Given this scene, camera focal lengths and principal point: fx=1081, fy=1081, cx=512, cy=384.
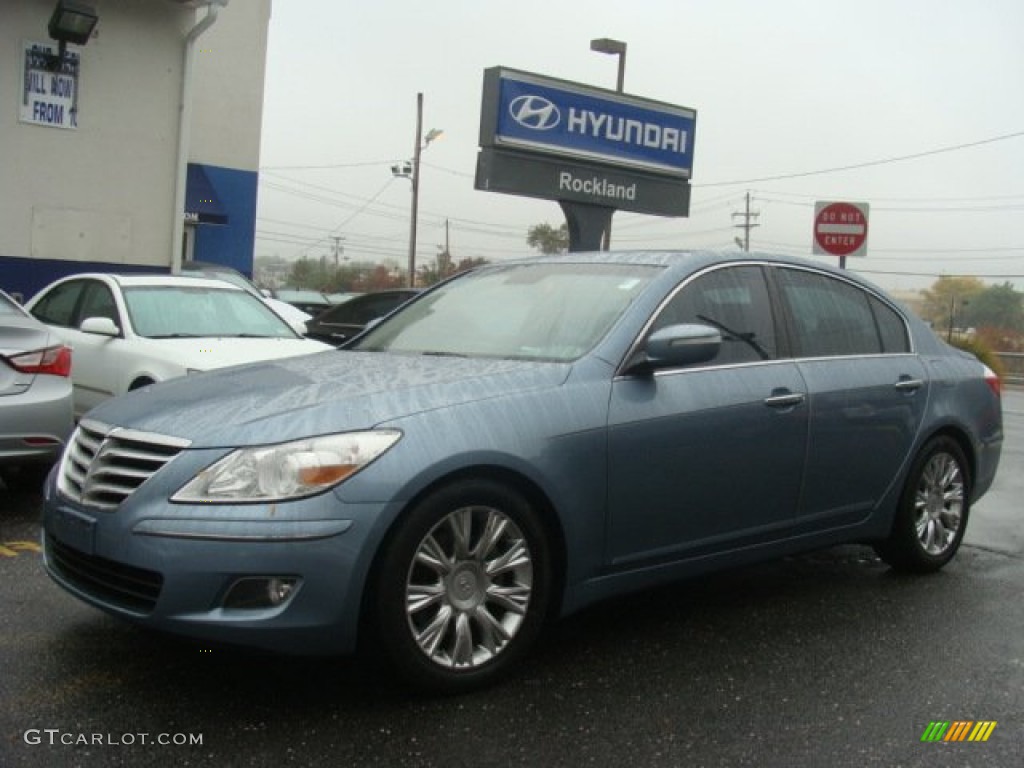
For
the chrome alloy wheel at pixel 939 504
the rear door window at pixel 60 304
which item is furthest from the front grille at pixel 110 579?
the rear door window at pixel 60 304

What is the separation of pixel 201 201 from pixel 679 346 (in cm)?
2026

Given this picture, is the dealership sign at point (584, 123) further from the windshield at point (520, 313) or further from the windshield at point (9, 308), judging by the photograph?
the windshield at point (520, 313)

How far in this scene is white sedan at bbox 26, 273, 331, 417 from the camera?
7496 millimetres

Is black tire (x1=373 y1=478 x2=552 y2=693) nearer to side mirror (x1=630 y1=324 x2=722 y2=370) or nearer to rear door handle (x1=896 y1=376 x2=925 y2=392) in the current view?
side mirror (x1=630 y1=324 x2=722 y2=370)

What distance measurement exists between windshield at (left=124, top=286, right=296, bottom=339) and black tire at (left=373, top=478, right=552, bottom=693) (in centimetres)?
505

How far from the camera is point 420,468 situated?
331cm

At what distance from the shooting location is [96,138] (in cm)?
1380

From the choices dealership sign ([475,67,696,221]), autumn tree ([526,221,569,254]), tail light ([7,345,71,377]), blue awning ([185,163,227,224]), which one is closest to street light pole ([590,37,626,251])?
dealership sign ([475,67,696,221])

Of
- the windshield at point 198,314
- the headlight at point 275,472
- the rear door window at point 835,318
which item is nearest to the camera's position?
the headlight at point 275,472

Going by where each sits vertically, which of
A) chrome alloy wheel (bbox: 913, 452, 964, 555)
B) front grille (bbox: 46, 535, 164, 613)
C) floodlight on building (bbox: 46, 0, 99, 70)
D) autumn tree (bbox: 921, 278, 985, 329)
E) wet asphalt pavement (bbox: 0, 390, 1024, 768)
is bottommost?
wet asphalt pavement (bbox: 0, 390, 1024, 768)

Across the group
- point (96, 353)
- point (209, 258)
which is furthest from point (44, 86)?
point (209, 258)

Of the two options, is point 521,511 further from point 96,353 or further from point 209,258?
point 209,258

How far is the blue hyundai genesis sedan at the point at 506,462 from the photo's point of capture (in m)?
3.19

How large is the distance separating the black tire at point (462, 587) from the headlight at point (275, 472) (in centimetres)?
27
